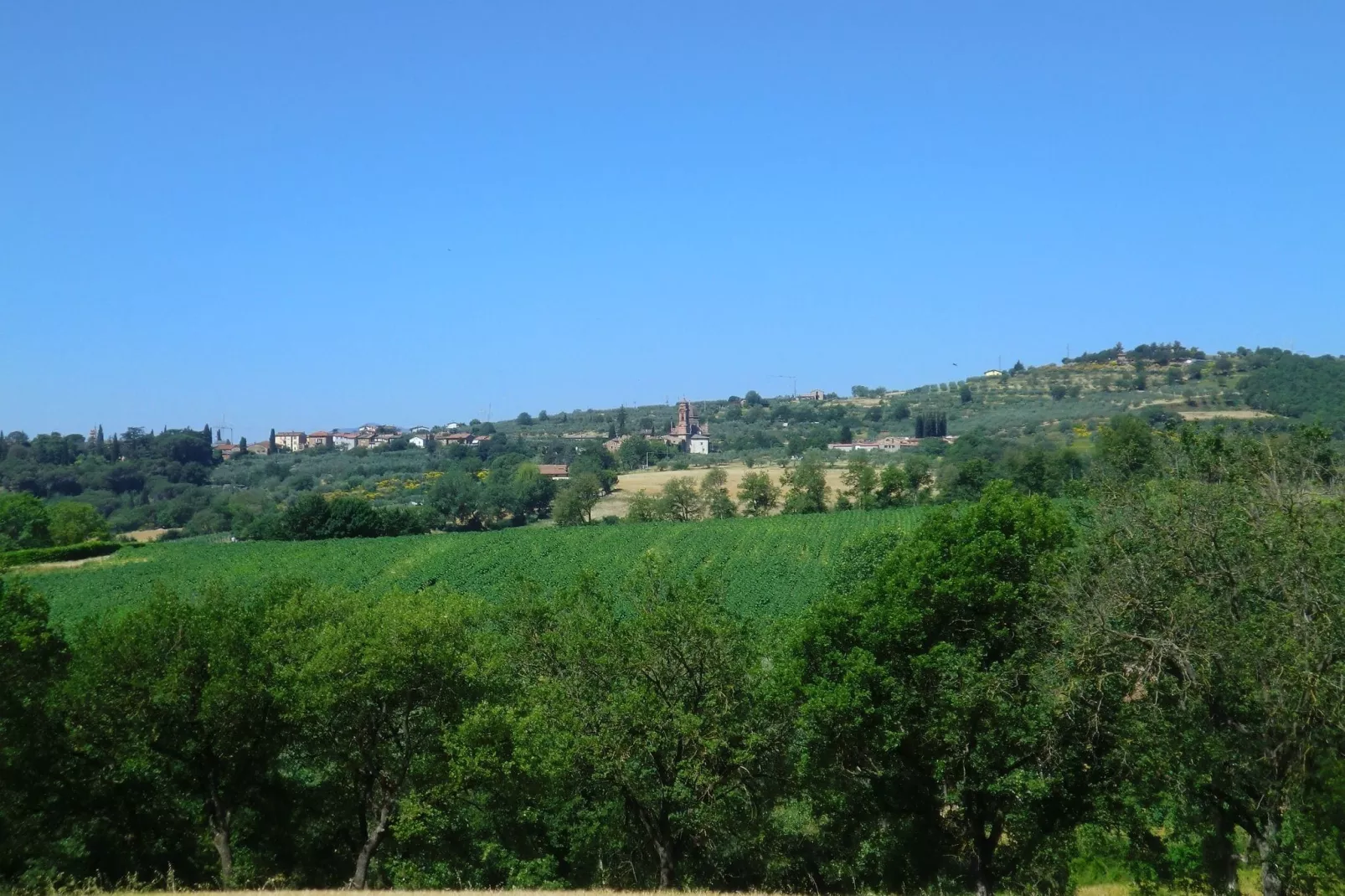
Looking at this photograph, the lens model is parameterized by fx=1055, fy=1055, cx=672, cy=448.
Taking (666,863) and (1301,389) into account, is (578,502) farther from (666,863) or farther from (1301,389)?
(1301,389)

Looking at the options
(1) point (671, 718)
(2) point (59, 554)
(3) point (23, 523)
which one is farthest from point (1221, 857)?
(3) point (23, 523)

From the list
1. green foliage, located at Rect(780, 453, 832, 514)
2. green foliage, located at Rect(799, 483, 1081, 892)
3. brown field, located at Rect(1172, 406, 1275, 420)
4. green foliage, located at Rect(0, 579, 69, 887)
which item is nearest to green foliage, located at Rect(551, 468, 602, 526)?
green foliage, located at Rect(780, 453, 832, 514)

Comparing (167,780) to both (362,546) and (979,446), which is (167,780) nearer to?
(362,546)

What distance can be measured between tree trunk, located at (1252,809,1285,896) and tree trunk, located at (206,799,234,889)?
19.7 meters

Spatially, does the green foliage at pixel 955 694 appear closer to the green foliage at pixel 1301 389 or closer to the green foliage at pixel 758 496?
the green foliage at pixel 758 496

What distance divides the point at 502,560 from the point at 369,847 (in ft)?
156

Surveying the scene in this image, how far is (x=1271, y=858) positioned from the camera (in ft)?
53.6

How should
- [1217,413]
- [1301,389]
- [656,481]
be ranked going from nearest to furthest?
[656,481] → [1217,413] → [1301,389]

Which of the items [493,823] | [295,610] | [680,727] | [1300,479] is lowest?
[493,823]

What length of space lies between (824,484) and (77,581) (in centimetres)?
6543

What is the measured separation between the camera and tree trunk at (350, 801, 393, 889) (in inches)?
869

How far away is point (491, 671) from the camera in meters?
23.8

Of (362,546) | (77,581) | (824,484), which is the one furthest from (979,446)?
(77,581)

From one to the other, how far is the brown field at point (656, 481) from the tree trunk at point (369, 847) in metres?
89.6
